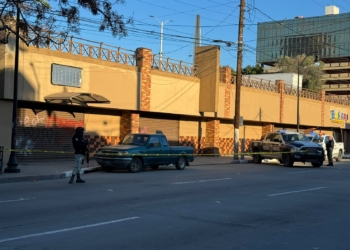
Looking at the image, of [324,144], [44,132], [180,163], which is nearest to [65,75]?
[44,132]

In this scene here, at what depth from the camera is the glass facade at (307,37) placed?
10525 cm

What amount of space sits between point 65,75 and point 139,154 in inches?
256

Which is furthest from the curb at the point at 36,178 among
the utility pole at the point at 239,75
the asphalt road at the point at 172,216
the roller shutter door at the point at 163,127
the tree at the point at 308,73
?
the tree at the point at 308,73

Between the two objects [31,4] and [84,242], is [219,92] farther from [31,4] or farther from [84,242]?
[84,242]

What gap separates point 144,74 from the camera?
96.5 ft

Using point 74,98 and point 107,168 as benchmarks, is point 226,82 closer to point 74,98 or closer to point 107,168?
point 74,98

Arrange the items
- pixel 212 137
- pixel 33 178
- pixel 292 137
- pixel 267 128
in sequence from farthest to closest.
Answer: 1. pixel 267 128
2. pixel 212 137
3. pixel 292 137
4. pixel 33 178

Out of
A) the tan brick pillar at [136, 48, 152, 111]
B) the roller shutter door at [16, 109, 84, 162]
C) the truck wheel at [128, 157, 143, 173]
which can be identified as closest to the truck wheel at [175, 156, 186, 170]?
the truck wheel at [128, 157, 143, 173]

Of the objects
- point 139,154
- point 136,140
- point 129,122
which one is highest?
point 129,122

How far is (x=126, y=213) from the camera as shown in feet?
35.0

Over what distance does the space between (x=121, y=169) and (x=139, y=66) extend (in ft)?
27.8

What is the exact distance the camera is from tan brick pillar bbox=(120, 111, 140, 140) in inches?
1183

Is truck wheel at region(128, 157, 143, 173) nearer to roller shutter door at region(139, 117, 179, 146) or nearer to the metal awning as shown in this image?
the metal awning

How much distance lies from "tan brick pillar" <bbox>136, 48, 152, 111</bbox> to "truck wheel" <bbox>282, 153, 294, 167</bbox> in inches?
327
